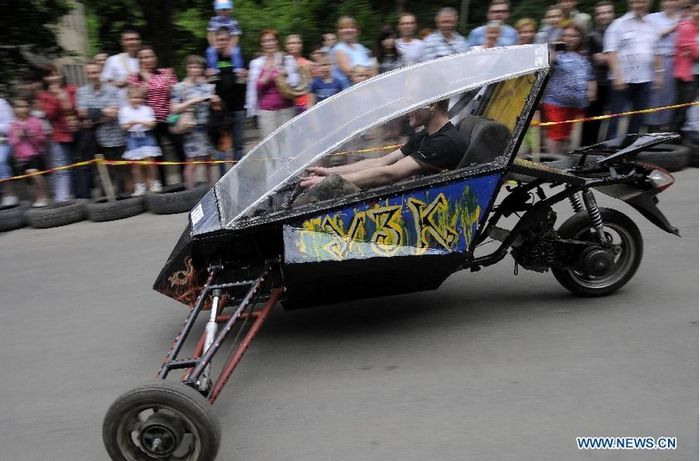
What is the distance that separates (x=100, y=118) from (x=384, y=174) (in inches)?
197

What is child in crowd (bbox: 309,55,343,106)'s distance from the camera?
8773mm

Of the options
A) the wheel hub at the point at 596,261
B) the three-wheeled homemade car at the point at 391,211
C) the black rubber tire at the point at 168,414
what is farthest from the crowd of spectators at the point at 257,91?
the black rubber tire at the point at 168,414

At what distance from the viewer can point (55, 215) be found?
8.45 m

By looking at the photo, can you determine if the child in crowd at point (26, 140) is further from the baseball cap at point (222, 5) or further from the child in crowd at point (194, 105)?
the baseball cap at point (222, 5)

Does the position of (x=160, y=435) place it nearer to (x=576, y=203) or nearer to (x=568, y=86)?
(x=576, y=203)

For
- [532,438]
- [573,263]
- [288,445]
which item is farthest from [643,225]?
[288,445]

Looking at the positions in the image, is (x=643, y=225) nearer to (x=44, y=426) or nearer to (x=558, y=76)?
(x=558, y=76)

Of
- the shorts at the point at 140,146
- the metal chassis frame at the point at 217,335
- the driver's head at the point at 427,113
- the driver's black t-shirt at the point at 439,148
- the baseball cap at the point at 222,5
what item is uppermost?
the baseball cap at the point at 222,5

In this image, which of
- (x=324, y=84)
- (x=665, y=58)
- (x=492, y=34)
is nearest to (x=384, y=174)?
(x=324, y=84)

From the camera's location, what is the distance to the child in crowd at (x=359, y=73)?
28.8 ft

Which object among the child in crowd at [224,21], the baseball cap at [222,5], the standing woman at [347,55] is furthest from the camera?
the baseball cap at [222,5]

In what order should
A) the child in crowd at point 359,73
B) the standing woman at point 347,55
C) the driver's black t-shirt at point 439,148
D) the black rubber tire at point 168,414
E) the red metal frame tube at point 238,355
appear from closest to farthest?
1. the black rubber tire at point 168,414
2. the red metal frame tube at point 238,355
3. the driver's black t-shirt at point 439,148
4. the child in crowd at point 359,73
5. the standing woman at point 347,55

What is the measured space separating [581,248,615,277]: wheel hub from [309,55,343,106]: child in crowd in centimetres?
431

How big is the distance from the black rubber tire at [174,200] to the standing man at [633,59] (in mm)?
4697
